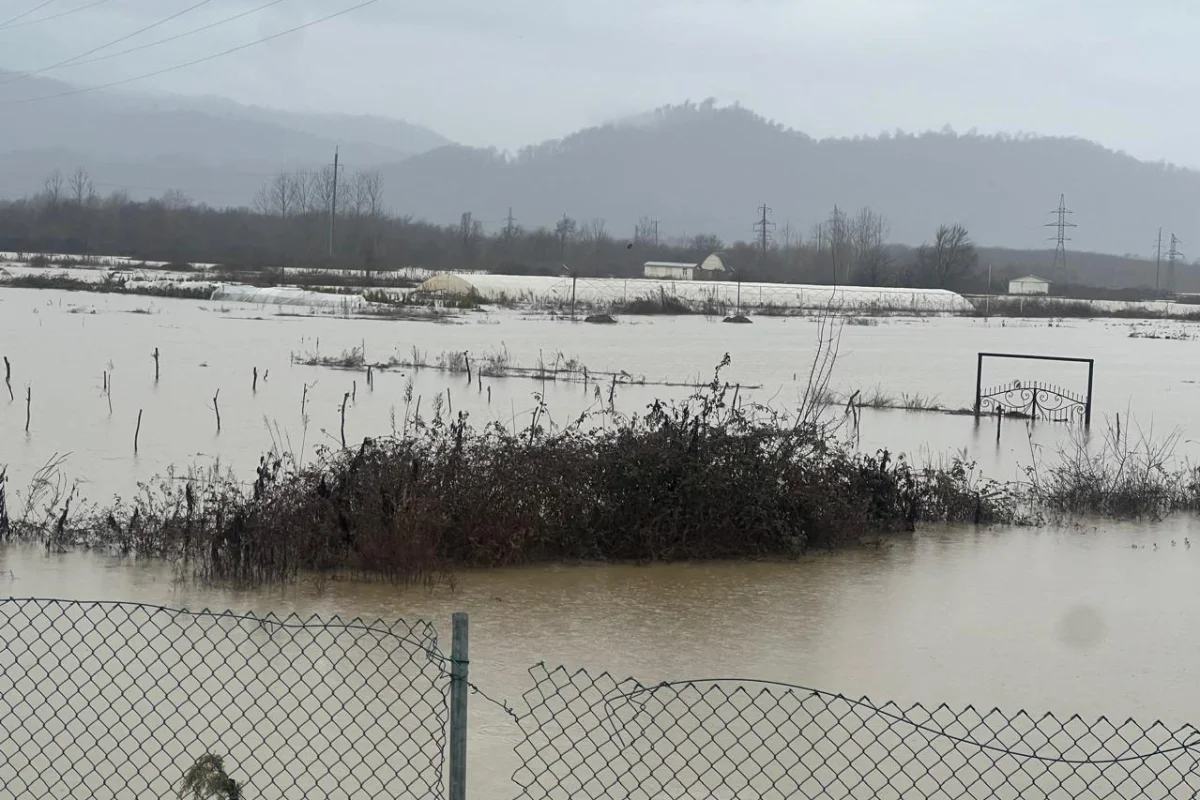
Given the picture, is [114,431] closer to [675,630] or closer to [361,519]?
[361,519]

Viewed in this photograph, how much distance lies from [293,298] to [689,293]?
22605 millimetres

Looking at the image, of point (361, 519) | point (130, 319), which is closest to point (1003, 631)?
point (361, 519)

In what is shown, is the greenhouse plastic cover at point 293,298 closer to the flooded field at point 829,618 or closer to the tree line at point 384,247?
the tree line at point 384,247

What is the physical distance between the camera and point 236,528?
27.5 feet

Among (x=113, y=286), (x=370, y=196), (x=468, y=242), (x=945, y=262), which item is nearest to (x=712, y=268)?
(x=945, y=262)

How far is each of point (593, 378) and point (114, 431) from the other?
31.8 ft

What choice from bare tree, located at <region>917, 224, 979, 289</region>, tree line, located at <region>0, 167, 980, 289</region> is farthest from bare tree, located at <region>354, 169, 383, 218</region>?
bare tree, located at <region>917, 224, 979, 289</region>

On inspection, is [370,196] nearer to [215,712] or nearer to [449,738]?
[215,712]

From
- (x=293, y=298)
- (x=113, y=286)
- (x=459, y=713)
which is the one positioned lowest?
(x=459, y=713)

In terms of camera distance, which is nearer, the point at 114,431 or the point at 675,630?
the point at 675,630

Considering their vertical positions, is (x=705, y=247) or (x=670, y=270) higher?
(x=705, y=247)

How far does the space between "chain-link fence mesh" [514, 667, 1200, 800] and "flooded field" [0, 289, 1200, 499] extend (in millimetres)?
6746

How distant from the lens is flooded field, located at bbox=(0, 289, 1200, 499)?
47.3 ft

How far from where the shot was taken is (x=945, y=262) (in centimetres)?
9675
